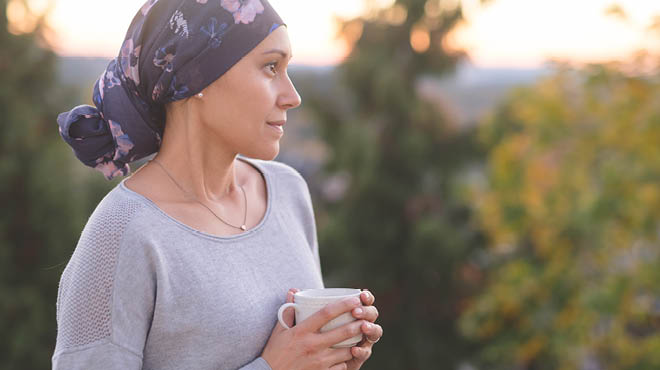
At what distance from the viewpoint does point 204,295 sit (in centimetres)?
153

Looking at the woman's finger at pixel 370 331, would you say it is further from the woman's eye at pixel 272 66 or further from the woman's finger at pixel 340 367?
the woman's eye at pixel 272 66

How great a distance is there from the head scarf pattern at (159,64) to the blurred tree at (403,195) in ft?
22.9

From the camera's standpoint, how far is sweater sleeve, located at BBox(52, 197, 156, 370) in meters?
1.44

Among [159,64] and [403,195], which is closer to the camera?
[159,64]

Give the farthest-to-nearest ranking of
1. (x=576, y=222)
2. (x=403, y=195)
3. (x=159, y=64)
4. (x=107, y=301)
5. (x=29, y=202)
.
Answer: (x=403, y=195) → (x=29, y=202) → (x=576, y=222) → (x=159, y=64) → (x=107, y=301)

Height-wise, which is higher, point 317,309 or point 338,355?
point 317,309

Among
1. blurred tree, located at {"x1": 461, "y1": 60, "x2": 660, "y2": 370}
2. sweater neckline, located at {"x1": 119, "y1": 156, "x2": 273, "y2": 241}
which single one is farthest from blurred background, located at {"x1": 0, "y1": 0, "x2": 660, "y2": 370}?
sweater neckline, located at {"x1": 119, "y1": 156, "x2": 273, "y2": 241}

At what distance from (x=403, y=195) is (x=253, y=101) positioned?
24.6ft

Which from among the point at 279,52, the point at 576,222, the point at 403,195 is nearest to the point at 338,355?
the point at 279,52

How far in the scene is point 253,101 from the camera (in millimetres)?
1591

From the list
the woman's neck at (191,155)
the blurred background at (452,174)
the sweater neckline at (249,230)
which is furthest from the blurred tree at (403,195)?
the woman's neck at (191,155)

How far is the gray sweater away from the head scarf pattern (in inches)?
6.4

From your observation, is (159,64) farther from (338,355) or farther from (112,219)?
(338,355)

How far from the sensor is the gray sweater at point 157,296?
56.9 inches
